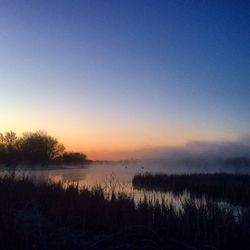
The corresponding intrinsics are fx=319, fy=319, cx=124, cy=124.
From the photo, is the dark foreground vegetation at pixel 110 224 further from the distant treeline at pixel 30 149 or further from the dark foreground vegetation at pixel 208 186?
the distant treeline at pixel 30 149

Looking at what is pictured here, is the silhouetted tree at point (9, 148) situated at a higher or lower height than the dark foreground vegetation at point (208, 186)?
higher

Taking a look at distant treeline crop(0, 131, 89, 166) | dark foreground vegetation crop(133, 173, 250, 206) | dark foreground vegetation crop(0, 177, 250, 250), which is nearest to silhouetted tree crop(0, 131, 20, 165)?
distant treeline crop(0, 131, 89, 166)

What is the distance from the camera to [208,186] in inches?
874

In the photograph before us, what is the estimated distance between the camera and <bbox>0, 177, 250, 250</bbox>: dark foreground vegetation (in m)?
5.42

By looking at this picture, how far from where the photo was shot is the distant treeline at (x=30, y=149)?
51750 millimetres

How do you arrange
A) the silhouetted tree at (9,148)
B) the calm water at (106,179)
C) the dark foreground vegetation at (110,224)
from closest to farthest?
the dark foreground vegetation at (110,224)
the calm water at (106,179)
the silhouetted tree at (9,148)

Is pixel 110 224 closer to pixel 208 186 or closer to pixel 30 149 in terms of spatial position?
pixel 208 186

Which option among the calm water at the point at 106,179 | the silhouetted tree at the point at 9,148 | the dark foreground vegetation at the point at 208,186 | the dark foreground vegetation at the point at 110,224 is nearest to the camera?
the dark foreground vegetation at the point at 110,224

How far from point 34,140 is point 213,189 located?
1940 inches

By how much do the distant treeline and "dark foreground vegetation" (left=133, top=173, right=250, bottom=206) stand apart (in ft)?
87.1

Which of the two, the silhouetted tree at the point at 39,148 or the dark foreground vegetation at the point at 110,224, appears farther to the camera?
the silhouetted tree at the point at 39,148

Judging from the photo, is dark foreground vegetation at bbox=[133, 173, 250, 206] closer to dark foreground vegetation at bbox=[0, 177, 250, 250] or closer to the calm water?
the calm water

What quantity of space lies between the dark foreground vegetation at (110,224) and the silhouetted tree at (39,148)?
46953 mm

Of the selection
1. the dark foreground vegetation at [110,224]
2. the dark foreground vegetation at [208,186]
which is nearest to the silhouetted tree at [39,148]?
the dark foreground vegetation at [208,186]
